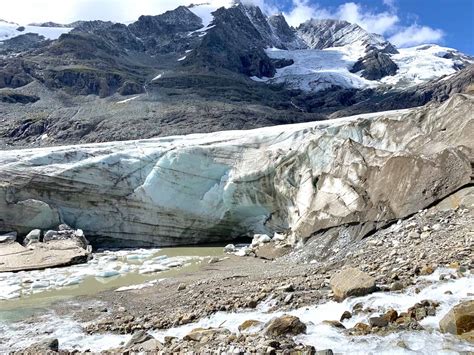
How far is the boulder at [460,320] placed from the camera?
20.9ft

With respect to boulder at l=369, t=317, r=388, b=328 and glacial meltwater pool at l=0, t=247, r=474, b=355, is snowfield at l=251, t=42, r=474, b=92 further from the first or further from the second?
boulder at l=369, t=317, r=388, b=328

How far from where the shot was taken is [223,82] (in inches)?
4513

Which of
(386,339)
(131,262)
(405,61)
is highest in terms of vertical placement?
(405,61)

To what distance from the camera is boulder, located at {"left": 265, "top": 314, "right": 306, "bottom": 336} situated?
7102 mm

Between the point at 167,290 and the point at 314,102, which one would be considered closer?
the point at 167,290

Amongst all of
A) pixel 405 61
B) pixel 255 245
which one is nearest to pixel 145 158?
pixel 255 245

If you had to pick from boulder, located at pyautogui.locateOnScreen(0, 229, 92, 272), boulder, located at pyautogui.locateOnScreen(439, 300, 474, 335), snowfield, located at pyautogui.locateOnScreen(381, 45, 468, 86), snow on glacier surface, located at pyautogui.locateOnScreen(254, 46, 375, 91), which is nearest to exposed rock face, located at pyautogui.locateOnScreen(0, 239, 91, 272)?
boulder, located at pyautogui.locateOnScreen(0, 229, 92, 272)

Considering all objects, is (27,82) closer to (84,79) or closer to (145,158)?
(84,79)

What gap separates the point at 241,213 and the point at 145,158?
5359 millimetres

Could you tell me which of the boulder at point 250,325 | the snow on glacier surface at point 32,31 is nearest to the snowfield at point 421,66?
the snow on glacier surface at point 32,31

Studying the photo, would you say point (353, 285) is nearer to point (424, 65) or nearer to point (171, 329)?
point (171, 329)

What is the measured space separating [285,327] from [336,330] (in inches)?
30.3

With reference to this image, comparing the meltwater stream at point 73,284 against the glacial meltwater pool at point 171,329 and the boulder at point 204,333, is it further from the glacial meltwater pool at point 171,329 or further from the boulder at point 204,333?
the boulder at point 204,333

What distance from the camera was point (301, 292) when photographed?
919 centimetres
